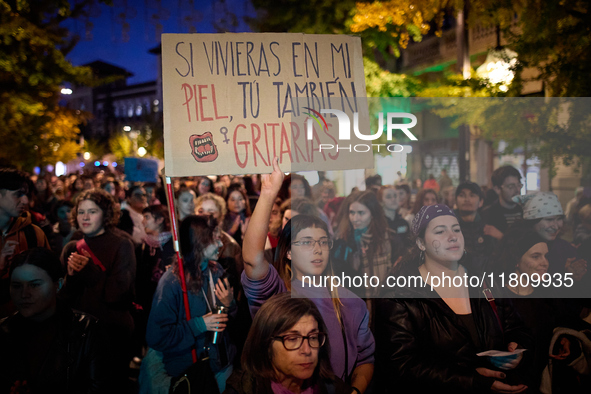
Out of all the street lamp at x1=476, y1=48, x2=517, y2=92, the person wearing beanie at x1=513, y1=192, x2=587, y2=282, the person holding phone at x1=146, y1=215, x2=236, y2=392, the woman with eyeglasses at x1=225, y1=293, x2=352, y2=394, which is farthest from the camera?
the street lamp at x1=476, y1=48, x2=517, y2=92

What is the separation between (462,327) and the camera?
2396mm

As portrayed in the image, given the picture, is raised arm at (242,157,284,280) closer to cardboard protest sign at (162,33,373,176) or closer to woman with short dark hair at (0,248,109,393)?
cardboard protest sign at (162,33,373,176)

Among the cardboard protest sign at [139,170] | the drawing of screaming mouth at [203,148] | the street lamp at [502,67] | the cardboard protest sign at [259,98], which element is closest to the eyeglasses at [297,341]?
the cardboard protest sign at [259,98]

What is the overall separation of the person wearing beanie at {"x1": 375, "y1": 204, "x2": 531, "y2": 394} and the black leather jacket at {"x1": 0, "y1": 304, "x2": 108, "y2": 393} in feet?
5.41

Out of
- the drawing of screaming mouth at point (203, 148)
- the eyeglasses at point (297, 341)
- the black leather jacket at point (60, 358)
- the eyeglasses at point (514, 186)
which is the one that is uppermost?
the drawing of screaming mouth at point (203, 148)

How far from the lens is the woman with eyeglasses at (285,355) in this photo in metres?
2.08

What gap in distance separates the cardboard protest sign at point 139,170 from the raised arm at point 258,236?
9.96ft

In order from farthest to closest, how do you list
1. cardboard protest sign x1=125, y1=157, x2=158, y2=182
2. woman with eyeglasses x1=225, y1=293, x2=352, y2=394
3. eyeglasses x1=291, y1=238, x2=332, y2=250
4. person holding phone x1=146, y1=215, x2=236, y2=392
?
cardboard protest sign x1=125, y1=157, x2=158, y2=182
person holding phone x1=146, y1=215, x2=236, y2=392
eyeglasses x1=291, y1=238, x2=332, y2=250
woman with eyeglasses x1=225, y1=293, x2=352, y2=394

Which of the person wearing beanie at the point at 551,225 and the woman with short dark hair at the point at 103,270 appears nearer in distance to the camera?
the person wearing beanie at the point at 551,225

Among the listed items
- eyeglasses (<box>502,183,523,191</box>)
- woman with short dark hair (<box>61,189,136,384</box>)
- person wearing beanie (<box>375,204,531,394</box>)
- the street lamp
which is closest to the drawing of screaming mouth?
person wearing beanie (<box>375,204,531,394</box>)

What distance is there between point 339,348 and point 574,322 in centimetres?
162

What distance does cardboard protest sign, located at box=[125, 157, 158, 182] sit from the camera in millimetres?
5051

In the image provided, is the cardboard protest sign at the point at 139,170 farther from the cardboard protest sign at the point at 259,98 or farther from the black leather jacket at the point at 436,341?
the black leather jacket at the point at 436,341

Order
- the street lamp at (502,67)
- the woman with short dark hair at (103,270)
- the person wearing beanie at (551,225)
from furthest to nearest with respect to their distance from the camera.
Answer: the street lamp at (502,67) → the woman with short dark hair at (103,270) → the person wearing beanie at (551,225)
